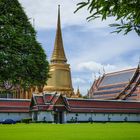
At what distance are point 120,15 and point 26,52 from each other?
435 inches

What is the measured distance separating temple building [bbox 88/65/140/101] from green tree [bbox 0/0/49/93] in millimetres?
62725

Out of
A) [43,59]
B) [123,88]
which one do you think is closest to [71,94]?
[123,88]

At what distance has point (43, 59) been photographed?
2144 cm

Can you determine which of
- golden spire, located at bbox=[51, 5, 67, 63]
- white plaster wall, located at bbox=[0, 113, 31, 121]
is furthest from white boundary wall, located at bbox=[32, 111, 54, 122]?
golden spire, located at bbox=[51, 5, 67, 63]

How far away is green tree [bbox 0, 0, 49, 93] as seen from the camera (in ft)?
63.3

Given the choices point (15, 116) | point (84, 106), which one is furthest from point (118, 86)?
point (15, 116)

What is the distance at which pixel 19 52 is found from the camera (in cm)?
2017

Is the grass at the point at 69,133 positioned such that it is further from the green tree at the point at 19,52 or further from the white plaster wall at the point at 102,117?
the white plaster wall at the point at 102,117

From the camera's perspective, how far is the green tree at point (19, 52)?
63.3 ft

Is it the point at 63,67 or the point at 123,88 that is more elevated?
the point at 63,67

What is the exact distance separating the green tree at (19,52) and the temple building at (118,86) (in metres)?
62.7

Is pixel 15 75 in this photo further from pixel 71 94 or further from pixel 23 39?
pixel 71 94

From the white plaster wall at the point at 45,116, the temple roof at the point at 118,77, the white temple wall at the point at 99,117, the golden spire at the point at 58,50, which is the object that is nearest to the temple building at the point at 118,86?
the temple roof at the point at 118,77

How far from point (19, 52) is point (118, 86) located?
71.3m
